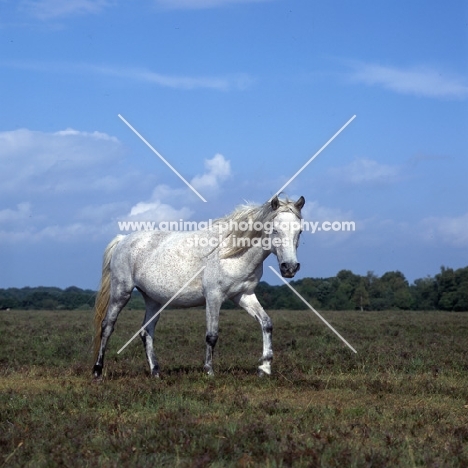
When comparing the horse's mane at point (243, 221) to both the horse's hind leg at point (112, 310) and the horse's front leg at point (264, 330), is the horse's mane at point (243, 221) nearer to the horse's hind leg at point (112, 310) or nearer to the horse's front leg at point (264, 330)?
the horse's front leg at point (264, 330)

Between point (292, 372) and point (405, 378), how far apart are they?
1.52 meters

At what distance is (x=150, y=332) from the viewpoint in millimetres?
12352

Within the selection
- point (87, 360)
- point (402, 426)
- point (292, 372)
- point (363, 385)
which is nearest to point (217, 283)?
point (292, 372)

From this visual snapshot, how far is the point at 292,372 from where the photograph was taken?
11.4 metres

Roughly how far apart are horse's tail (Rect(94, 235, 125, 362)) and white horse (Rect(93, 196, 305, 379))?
0.47 feet

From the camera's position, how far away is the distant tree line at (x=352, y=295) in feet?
164

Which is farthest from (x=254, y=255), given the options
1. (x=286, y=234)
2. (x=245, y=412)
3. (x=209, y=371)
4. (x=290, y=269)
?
(x=245, y=412)

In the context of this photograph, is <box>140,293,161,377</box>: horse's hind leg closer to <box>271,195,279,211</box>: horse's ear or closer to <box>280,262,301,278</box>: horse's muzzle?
<box>280,262,301,278</box>: horse's muzzle

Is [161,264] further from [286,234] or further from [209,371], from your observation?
[286,234]

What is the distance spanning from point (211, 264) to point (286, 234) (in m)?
1.33

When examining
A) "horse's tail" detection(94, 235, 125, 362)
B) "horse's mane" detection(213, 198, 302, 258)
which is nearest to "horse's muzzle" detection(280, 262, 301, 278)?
"horse's mane" detection(213, 198, 302, 258)

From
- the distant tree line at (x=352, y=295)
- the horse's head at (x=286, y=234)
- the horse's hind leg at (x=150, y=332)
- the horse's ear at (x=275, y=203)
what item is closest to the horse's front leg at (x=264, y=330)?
the horse's head at (x=286, y=234)

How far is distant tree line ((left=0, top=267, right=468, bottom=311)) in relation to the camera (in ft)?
164

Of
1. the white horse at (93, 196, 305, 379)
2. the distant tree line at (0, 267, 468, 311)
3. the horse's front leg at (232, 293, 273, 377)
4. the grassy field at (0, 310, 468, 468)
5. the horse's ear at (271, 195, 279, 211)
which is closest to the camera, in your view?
the grassy field at (0, 310, 468, 468)
